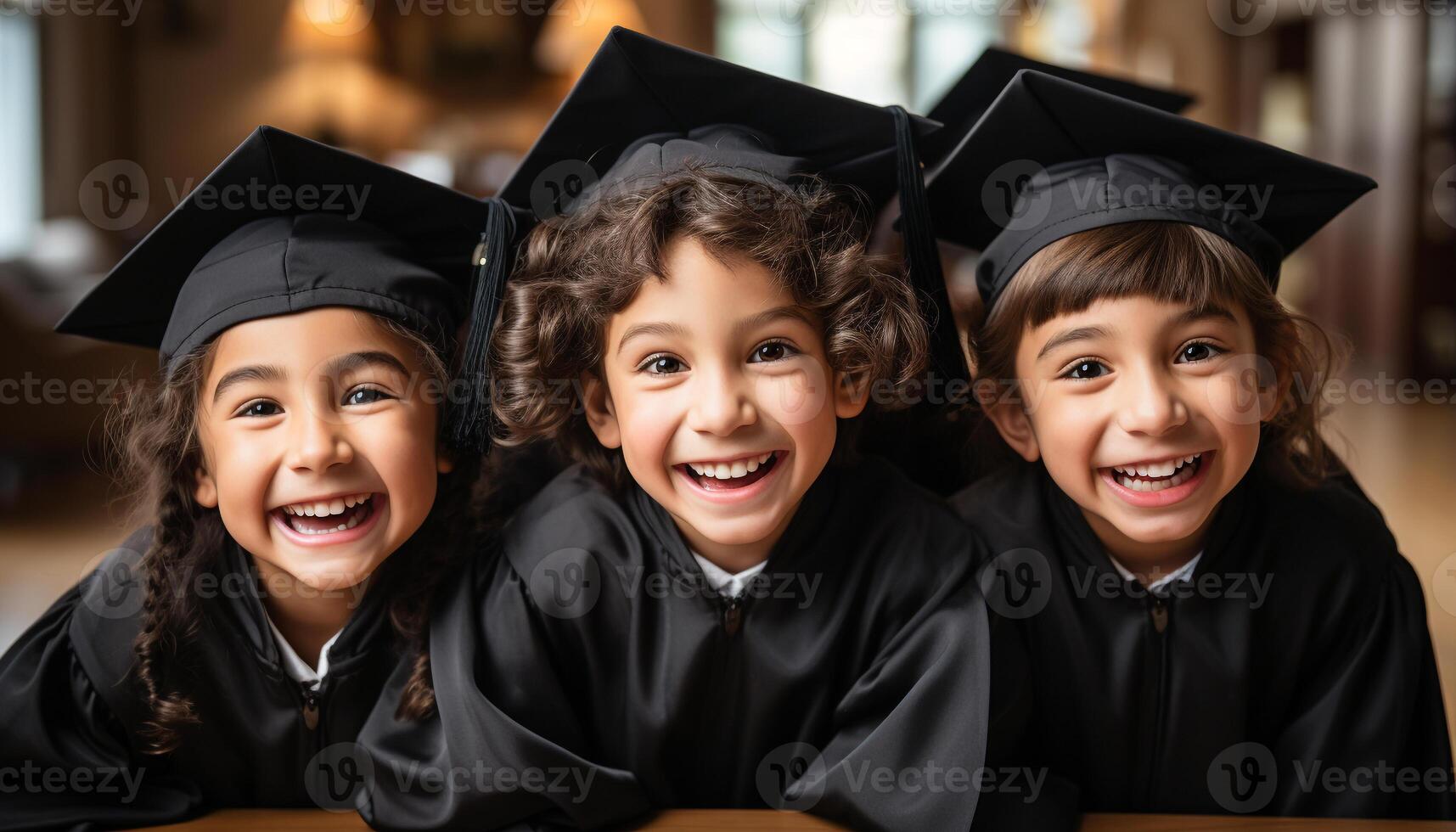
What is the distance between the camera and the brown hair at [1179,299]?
109cm

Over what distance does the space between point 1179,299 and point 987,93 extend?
1.46ft

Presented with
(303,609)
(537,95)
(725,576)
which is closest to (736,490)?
(725,576)

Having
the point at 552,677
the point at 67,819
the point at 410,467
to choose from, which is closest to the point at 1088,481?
the point at 552,677

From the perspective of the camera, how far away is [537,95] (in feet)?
26.2

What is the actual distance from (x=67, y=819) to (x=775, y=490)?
85 centimetres

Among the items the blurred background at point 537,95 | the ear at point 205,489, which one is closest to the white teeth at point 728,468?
the ear at point 205,489

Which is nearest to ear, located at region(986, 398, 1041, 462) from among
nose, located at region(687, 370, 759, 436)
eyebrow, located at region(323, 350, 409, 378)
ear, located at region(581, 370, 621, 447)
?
nose, located at region(687, 370, 759, 436)

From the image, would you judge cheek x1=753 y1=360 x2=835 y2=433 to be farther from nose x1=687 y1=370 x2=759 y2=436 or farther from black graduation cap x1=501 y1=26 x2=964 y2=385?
black graduation cap x1=501 y1=26 x2=964 y2=385

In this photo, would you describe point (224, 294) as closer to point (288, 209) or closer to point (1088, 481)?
point (288, 209)

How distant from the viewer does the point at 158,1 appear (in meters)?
7.26

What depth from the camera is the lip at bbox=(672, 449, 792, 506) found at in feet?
3.65

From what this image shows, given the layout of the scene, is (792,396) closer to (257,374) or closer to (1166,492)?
(1166,492)

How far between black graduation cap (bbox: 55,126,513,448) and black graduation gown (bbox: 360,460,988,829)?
0.24 meters

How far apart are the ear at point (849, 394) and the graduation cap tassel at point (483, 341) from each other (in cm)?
40
